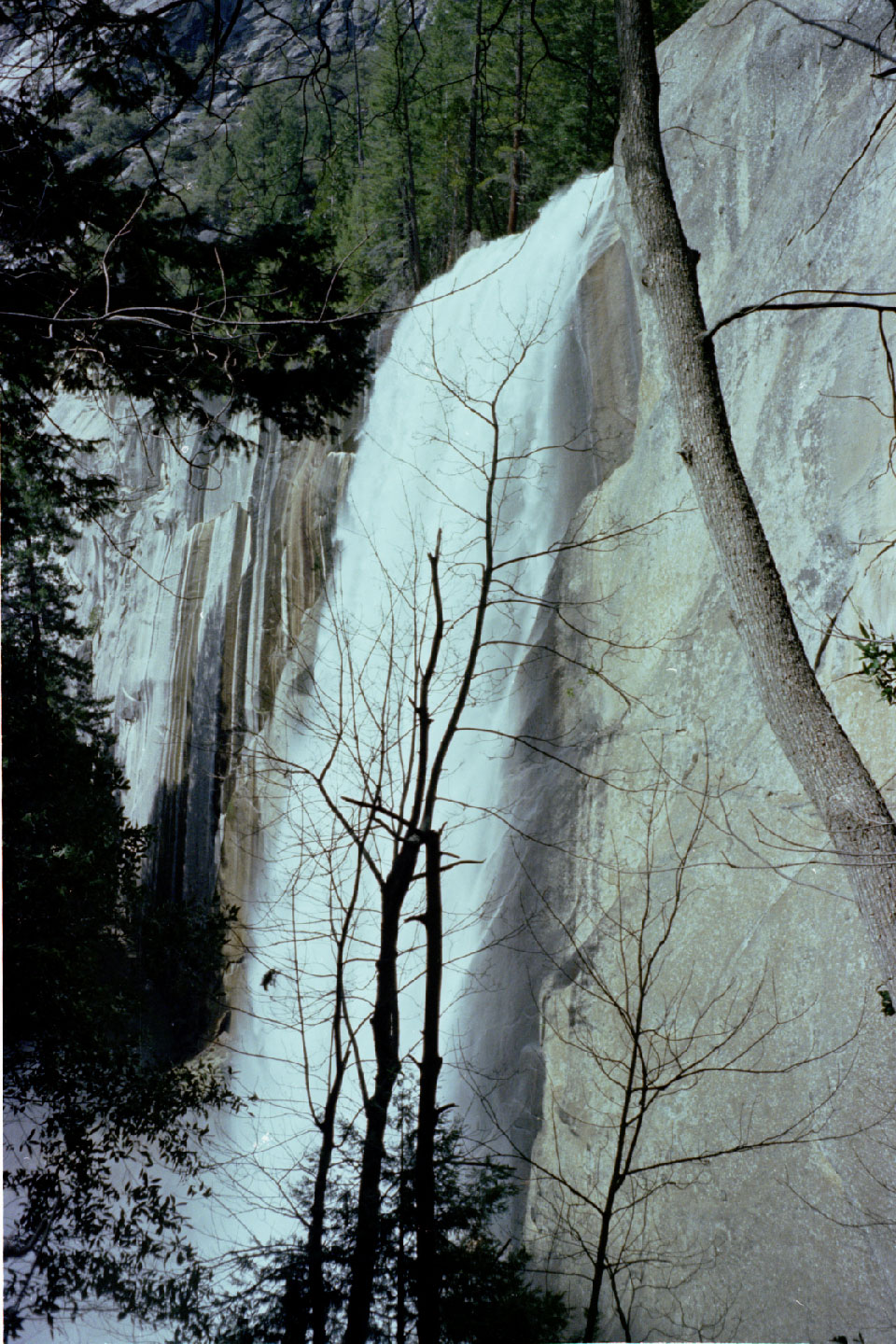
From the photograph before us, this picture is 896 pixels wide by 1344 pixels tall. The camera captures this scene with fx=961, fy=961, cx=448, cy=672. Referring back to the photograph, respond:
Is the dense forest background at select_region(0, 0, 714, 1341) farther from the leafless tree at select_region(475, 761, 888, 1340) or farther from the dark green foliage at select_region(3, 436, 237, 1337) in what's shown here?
the leafless tree at select_region(475, 761, 888, 1340)

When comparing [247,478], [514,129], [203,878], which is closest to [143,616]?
[247,478]

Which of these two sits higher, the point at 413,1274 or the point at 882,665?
the point at 882,665

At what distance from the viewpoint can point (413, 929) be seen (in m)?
2.91

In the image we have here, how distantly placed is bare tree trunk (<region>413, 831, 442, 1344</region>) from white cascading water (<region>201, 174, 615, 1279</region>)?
41mm

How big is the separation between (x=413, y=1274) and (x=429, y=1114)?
384 mm

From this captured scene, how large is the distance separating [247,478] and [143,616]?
0.69 metres

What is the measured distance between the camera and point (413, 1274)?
253 cm

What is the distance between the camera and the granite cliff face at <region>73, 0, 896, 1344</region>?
233 centimetres

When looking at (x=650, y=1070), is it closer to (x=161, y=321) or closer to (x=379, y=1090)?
(x=379, y=1090)

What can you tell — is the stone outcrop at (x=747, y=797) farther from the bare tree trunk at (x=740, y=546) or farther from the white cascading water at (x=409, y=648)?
the bare tree trunk at (x=740, y=546)

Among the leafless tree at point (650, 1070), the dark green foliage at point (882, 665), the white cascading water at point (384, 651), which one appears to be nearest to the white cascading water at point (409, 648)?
the white cascading water at point (384, 651)

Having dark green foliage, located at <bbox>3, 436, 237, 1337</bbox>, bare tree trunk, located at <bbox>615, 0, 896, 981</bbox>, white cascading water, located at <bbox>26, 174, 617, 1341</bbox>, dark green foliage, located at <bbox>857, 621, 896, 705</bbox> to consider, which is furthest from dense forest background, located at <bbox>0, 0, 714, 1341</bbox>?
dark green foliage, located at <bbox>857, 621, 896, 705</bbox>

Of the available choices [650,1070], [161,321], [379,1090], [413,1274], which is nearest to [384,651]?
[161,321]

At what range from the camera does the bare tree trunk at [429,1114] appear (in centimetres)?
248
